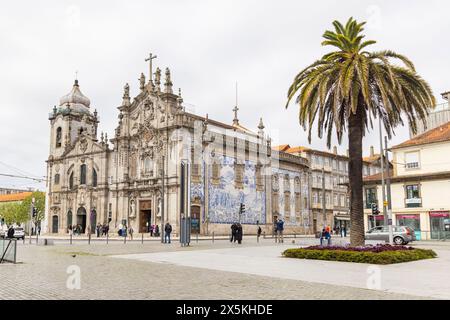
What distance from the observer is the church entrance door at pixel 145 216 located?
51.7m

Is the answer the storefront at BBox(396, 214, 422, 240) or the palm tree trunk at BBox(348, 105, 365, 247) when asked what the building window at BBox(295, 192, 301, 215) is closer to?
the storefront at BBox(396, 214, 422, 240)

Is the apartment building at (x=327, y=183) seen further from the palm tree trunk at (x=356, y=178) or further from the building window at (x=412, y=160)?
the palm tree trunk at (x=356, y=178)

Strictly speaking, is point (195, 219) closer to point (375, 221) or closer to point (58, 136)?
point (375, 221)

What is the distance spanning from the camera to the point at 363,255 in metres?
17.0

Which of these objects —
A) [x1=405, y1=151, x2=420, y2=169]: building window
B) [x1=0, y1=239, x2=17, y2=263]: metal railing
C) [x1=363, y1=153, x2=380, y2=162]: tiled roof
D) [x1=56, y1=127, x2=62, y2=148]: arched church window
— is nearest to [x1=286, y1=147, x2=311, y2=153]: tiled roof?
[x1=363, y1=153, x2=380, y2=162]: tiled roof

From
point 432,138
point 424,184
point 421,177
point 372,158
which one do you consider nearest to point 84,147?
point 421,177

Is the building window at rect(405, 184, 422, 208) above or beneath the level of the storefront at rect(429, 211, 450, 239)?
above

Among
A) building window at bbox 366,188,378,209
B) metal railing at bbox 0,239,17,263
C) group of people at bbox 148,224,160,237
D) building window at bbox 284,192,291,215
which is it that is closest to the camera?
metal railing at bbox 0,239,17,263

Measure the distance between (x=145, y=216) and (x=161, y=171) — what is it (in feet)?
35.9

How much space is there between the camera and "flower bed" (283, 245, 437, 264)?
1673cm

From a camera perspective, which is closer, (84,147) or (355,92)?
(355,92)

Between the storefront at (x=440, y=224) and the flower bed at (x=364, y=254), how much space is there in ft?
67.8

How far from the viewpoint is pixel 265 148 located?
192 ft

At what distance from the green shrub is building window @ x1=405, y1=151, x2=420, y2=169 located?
22625 millimetres
